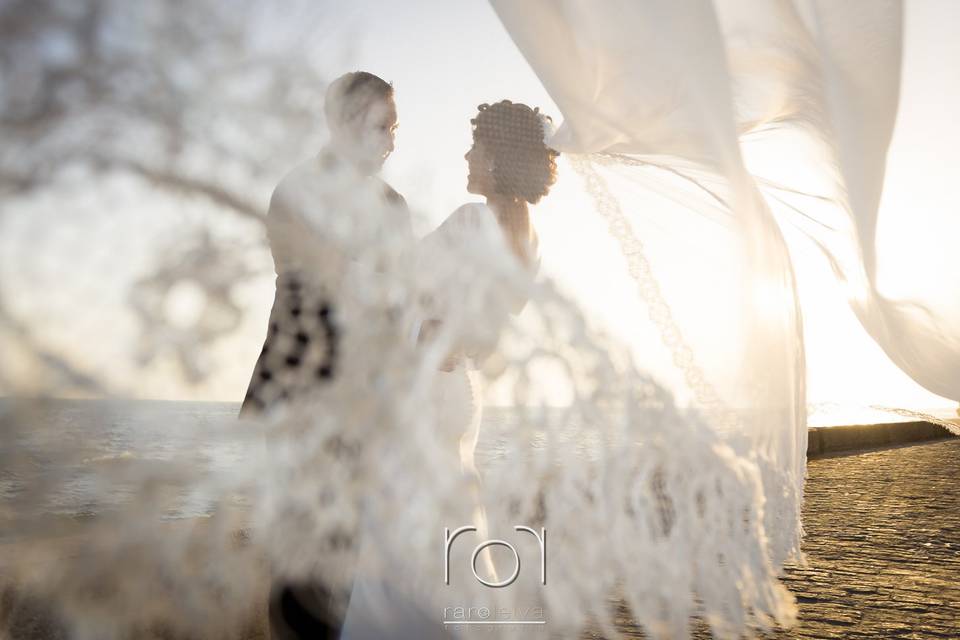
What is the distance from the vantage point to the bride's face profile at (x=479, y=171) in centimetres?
230

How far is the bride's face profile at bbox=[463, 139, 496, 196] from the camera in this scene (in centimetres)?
230

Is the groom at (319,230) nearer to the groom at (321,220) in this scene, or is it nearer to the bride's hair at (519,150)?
the groom at (321,220)

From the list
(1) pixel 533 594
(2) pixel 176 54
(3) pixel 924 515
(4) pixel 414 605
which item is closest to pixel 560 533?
(1) pixel 533 594

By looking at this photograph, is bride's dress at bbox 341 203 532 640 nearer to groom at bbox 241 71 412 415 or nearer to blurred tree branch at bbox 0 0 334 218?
groom at bbox 241 71 412 415

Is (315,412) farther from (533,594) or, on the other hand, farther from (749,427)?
(749,427)

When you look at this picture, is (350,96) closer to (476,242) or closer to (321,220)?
(321,220)

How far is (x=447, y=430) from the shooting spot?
1.92 metres

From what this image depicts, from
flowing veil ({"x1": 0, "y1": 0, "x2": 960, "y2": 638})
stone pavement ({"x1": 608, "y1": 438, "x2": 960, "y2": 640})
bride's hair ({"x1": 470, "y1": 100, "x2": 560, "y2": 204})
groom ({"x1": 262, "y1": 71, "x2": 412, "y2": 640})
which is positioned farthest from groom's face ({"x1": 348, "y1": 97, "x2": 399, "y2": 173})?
stone pavement ({"x1": 608, "y1": 438, "x2": 960, "y2": 640})

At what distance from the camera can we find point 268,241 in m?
1.62

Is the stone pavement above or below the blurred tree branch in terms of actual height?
below

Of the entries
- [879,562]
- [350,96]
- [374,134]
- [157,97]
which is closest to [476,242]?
[374,134]

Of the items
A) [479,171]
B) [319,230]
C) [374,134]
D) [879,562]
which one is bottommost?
[879,562]

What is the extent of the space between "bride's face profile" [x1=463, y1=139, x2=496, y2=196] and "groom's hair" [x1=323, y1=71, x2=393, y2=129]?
595 millimetres

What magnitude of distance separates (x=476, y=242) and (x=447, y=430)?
0.49m
